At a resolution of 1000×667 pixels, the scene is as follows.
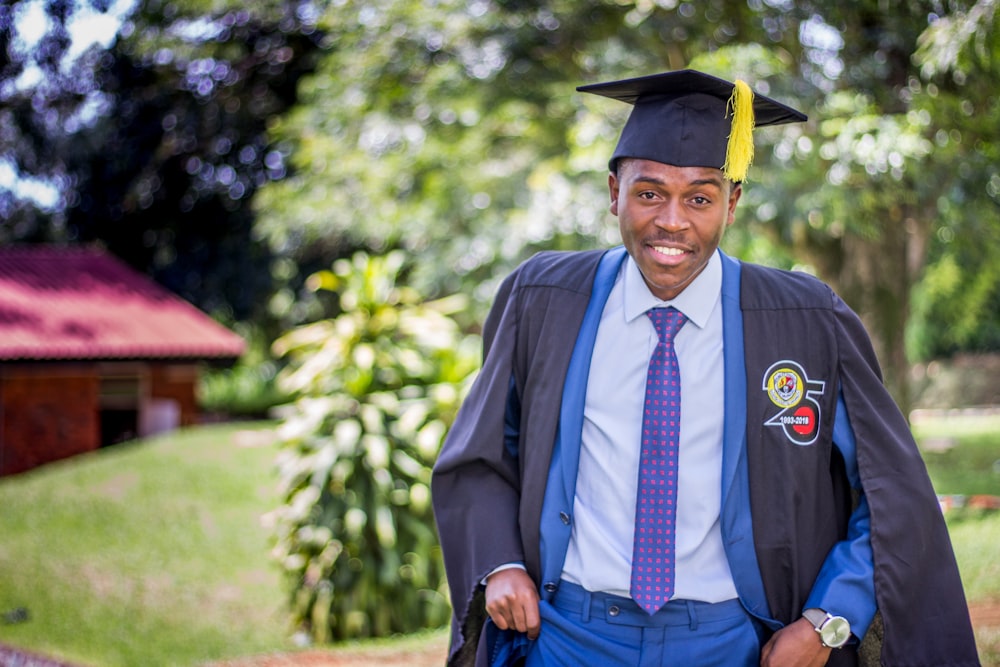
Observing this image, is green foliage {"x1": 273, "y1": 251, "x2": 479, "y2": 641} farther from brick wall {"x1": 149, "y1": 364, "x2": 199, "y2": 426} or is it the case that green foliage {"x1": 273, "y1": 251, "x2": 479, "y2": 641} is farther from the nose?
brick wall {"x1": 149, "y1": 364, "x2": 199, "y2": 426}

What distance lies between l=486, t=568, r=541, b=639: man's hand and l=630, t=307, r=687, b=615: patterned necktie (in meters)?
0.24

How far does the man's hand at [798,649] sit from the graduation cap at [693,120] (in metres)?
0.98

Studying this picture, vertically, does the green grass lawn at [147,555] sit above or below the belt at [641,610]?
below

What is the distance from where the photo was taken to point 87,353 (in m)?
13.9

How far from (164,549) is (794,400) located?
9.44 meters

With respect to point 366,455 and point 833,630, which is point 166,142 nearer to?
point 366,455

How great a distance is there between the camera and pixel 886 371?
32.5ft

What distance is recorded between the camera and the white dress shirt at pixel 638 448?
2.07m

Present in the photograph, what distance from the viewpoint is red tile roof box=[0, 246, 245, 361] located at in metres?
13.9

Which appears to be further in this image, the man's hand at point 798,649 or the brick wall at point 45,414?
the brick wall at point 45,414

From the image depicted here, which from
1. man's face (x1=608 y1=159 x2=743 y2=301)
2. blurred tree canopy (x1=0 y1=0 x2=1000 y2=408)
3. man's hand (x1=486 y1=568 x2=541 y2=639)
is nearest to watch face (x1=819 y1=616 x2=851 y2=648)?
man's hand (x1=486 y1=568 x2=541 y2=639)

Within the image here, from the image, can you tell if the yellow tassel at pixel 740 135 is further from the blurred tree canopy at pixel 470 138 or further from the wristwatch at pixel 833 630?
the blurred tree canopy at pixel 470 138

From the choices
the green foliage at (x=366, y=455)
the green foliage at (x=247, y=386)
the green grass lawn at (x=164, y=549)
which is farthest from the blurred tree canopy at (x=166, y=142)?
the green foliage at (x=366, y=455)

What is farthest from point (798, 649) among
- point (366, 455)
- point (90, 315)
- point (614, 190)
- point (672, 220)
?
point (90, 315)
